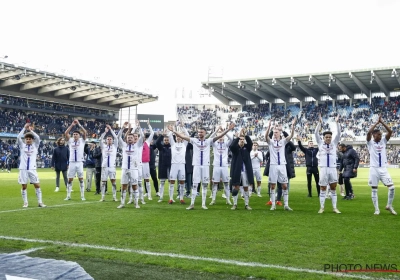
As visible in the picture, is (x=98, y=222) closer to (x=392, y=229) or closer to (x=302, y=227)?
(x=302, y=227)

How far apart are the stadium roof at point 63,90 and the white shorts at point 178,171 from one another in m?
32.8

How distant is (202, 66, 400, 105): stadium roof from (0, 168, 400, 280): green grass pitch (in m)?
41.7

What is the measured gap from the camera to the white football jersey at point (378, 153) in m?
10.2

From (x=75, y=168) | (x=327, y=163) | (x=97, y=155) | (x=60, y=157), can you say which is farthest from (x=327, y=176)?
(x=60, y=157)

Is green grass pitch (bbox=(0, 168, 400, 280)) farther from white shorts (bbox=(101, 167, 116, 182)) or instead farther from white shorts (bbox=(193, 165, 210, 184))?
white shorts (bbox=(101, 167, 116, 182))

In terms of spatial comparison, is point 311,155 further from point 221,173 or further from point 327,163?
point 221,173

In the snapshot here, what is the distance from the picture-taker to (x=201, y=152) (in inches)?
447

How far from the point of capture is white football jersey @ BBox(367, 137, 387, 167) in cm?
1016

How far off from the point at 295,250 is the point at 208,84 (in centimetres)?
5373

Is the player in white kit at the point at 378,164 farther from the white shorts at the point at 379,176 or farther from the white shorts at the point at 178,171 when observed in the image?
the white shorts at the point at 178,171

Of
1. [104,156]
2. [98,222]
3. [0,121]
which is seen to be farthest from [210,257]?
[0,121]

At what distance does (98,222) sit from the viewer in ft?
28.7

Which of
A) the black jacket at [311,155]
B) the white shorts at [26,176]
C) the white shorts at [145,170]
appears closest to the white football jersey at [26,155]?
the white shorts at [26,176]

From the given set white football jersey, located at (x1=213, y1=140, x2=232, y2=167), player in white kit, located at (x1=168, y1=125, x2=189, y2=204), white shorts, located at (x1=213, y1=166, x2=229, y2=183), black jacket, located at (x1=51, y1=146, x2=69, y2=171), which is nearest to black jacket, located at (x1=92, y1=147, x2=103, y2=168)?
black jacket, located at (x1=51, y1=146, x2=69, y2=171)
